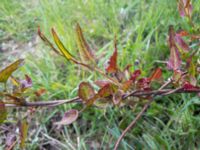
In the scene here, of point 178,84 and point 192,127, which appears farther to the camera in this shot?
point 192,127

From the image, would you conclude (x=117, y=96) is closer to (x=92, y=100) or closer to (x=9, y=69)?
(x=92, y=100)

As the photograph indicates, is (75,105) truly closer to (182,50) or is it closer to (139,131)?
(139,131)

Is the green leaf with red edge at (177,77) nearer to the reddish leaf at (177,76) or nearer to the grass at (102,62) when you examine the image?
the reddish leaf at (177,76)

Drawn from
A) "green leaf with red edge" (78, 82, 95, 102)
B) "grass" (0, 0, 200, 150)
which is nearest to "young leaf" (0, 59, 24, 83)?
"green leaf with red edge" (78, 82, 95, 102)

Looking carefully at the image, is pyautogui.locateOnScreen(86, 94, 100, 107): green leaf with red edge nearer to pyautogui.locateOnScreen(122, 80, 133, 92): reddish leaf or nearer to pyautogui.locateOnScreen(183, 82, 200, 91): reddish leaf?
pyautogui.locateOnScreen(122, 80, 133, 92): reddish leaf

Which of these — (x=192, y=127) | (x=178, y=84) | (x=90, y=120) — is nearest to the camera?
(x=178, y=84)

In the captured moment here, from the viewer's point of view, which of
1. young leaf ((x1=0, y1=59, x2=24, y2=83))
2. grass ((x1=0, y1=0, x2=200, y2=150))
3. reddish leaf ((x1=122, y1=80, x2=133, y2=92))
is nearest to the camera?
young leaf ((x1=0, y1=59, x2=24, y2=83))

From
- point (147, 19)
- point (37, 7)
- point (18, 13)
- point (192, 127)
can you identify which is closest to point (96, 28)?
point (147, 19)

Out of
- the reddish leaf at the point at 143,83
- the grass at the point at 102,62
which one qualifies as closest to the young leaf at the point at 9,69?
the reddish leaf at the point at 143,83
